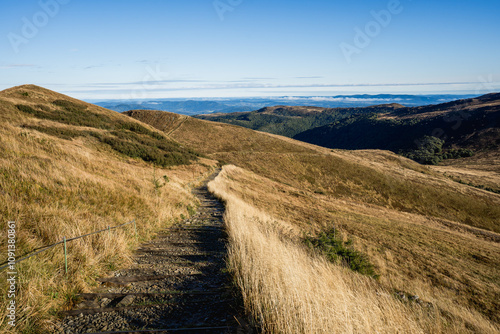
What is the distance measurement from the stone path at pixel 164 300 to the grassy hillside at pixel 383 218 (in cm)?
42

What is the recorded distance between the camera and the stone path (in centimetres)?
292

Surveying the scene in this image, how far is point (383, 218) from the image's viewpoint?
86.0 ft

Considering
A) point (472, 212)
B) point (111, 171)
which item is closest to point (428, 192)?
point (472, 212)

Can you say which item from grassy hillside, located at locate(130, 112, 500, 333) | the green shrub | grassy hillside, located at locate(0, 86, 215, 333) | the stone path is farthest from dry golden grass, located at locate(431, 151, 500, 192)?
the stone path

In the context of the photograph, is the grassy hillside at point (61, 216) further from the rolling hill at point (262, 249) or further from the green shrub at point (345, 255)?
the green shrub at point (345, 255)

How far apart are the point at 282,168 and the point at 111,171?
134 ft

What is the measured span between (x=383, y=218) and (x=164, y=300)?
27.4 m

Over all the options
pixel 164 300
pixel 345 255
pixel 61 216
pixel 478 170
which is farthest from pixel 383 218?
pixel 478 170

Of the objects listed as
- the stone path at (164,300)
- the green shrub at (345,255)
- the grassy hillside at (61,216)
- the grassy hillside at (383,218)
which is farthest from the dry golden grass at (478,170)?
the stone path at (164,300)

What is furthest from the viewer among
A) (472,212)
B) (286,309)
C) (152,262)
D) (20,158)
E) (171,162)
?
(472,212)

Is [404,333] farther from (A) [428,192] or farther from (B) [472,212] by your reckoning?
(A) [428,192]

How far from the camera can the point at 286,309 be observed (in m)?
2.94

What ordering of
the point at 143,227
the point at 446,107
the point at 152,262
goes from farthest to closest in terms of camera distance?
the point at 446,107, the point at 143,227, the point at 152,262

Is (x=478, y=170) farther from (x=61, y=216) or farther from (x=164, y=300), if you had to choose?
(x=61, y=216)
